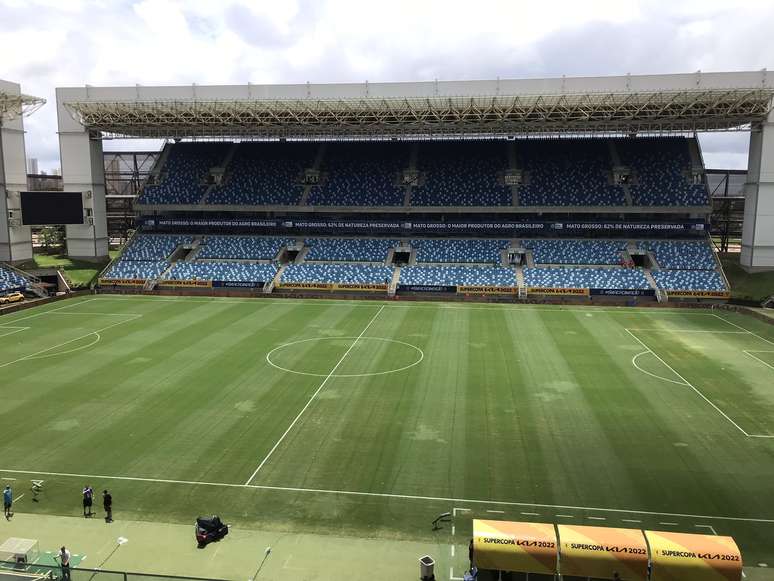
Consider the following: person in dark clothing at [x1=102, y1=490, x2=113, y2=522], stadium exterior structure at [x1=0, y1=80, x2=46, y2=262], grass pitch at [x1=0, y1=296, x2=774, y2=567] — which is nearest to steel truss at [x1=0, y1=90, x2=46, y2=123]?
stadium exterior structure at [x1=0, y1=80, x2=46, y2=262]

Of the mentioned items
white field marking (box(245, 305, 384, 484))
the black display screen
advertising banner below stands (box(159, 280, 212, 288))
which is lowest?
white field marking (box(245, 305, 384, 484))

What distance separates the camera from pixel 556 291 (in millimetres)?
55188

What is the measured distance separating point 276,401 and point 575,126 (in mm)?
48275

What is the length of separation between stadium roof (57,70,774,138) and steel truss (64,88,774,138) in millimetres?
100

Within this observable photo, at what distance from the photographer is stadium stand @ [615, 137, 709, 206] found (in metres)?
62.4

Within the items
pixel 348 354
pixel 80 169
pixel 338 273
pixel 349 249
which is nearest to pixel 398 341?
pixel 348 354

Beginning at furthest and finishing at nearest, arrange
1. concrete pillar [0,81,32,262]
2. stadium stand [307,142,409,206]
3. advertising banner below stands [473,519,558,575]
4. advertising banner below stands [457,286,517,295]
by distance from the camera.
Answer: stadium stand [307,142,409,206] < concrete pillar [0,81,32,262] < advertising banner below stands [457,286,517,295] < advertising banner below stands [473,519,558,575]

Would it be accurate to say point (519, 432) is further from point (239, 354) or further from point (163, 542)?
point (239, 354)

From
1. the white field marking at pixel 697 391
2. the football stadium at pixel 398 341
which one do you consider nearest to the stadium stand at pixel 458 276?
the football stadium at pixel 398 341

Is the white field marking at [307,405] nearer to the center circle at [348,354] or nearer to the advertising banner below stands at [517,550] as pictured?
the center circle at [348,354]

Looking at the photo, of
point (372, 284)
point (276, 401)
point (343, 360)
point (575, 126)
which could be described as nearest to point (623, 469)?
point (276, 401)

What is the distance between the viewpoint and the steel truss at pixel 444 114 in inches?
2162

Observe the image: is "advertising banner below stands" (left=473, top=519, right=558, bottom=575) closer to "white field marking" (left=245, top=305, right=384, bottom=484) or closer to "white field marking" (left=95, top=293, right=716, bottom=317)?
"white field marking" (left=245, top=305, right=384, bottom=484)

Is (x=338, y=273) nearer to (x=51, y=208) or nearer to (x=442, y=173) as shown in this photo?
(x=442, y=173)
